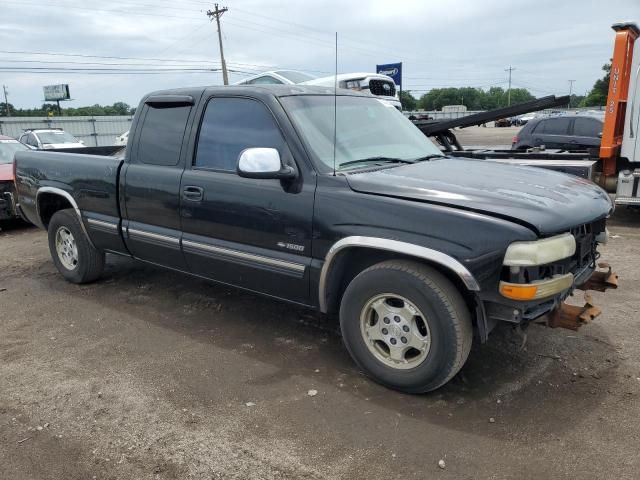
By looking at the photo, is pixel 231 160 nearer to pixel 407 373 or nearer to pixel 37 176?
pixel 407 373

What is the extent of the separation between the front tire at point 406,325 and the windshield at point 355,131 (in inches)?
35.0

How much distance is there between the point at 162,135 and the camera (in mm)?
4547

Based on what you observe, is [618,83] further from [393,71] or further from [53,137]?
[53,137]

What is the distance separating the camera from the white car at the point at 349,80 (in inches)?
463

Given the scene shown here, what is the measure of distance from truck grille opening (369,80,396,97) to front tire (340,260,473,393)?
9.34m

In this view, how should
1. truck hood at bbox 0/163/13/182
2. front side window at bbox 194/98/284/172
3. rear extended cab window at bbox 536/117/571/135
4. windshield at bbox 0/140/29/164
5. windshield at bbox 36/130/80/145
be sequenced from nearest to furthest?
front side window at bbox 194/98/284/172, truck hood at bbox 0/163/13/182, windshield at bbox 0/140/29/164, rear extended cab window at bbox 536/117/571/135, windshield at bbox 36/130/80/145

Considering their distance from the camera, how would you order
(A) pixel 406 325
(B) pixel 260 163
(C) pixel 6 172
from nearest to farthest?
(A) pixel 406 325 → (B) pixel 260 163 → (C) pixel 6 172

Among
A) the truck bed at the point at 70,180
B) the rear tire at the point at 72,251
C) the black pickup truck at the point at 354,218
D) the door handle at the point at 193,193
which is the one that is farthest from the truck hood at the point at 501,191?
the rear tire at the point at 72,251

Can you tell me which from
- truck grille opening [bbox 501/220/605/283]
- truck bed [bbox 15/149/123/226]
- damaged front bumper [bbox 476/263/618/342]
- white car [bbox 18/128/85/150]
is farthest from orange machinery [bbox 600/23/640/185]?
white car [bbox 18/128/85/150]

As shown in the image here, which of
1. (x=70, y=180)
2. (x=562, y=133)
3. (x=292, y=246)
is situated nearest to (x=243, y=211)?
(x=292, y=246)

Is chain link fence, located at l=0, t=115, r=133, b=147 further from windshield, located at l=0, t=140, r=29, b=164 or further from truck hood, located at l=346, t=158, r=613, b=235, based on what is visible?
truck hood, located at l=346, t=158, r=613, b=235

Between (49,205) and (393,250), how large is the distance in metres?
4.36

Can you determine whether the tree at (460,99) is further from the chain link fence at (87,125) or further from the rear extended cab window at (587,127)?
the rear extended cab window at (587,127)

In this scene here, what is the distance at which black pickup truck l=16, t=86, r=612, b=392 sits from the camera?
2949mm
